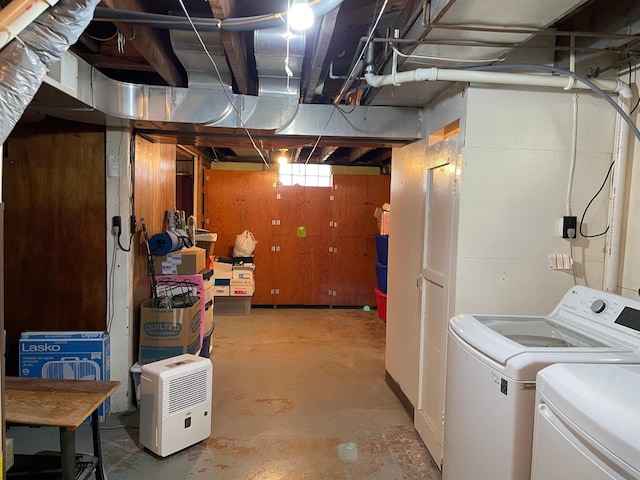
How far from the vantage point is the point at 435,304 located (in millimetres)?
2588

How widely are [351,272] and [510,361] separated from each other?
4762 millimetres

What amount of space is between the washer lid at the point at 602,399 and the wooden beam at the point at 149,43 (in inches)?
82.4

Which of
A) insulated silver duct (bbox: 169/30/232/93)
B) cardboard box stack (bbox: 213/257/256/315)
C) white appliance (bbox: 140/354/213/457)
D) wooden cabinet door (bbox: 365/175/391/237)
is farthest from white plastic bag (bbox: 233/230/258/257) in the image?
insulated silver duct (bbox: 169/30/232/93)

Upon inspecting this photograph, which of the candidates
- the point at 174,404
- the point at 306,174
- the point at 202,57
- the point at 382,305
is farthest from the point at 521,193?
the point at 306,174

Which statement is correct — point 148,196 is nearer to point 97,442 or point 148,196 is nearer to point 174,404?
point 174,404

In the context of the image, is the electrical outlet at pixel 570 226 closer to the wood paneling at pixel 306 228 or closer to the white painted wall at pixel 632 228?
the white painted wall at pixel 632 228

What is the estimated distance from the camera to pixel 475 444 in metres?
1.60

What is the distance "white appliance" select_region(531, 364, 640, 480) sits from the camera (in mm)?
933

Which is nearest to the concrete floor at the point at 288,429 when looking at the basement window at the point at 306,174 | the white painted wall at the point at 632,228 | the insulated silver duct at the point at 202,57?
the white painted wall at the point at 632,228

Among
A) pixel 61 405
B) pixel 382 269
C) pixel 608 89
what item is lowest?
pixel 61 405

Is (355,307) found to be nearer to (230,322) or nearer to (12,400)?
(230,322)

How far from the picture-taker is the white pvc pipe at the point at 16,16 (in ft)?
3.87

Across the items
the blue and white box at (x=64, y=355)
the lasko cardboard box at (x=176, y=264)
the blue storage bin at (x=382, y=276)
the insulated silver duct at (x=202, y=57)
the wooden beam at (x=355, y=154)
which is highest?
the wooden beam at (x=355, y=154)

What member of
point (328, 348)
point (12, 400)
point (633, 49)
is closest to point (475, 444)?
point (633, 49)
